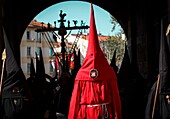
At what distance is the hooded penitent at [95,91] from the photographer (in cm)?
471

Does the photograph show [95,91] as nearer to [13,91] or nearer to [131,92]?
[13,91]

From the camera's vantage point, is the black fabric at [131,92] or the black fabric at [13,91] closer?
the black fabric at [13,91]

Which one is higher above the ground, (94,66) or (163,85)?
(94,66)

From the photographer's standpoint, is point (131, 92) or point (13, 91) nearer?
point (13, 91)

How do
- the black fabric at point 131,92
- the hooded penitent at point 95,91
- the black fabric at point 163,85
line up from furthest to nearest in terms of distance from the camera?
the black fabric at point 131,92 < the hooded penitent at point 95,91 < the black fabric at point 163,85

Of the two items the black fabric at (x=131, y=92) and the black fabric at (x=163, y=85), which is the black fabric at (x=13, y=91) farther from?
the black fabric at (x=163, y=85)

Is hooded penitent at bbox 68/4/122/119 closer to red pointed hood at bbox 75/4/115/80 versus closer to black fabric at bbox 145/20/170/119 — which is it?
red pointed hood at bbox 75/4/115/80

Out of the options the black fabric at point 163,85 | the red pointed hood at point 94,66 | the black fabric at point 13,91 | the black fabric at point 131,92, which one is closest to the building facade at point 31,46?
the black fabric at point 131,92

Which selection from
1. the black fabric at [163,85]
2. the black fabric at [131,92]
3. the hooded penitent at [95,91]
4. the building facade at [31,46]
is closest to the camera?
the black fabric at [163,85]

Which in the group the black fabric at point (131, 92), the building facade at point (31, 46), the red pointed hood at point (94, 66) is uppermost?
the building facade at point (31, 46)

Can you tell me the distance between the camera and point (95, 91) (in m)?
4.73

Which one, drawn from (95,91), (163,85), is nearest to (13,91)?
(95,91)

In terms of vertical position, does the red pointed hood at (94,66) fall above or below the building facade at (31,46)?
below

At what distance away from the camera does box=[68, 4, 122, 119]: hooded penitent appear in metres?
4.71
